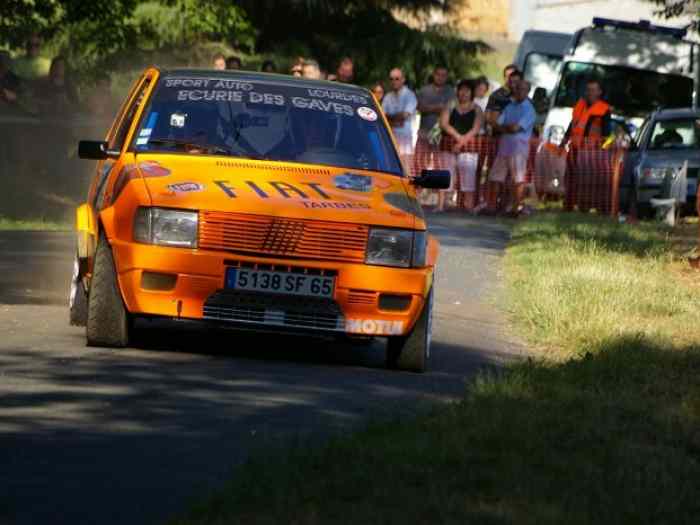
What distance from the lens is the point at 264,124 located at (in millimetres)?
11375

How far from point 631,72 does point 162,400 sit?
24277 mm

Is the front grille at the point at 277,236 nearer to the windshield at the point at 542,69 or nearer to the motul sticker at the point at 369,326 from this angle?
the motul sticker at the point at 369,326

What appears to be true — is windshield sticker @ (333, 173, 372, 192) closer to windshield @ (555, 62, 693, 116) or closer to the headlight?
the headlight

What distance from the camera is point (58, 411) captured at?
27.2ft

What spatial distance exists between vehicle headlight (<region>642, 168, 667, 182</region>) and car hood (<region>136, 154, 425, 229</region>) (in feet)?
51.6

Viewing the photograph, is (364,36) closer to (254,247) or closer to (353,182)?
(353,182)

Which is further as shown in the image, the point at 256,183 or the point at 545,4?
the point at 545,4

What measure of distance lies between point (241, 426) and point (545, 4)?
168 ft

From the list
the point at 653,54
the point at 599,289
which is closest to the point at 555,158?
the point at 653,54

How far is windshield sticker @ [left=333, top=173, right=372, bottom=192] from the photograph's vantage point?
35.3 ft

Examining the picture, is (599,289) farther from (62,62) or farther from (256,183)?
(62,62)

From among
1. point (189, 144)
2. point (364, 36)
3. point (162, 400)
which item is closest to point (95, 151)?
point (189, 144)

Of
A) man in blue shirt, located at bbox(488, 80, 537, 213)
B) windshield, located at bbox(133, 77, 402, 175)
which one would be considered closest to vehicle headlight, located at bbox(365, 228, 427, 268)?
windshield, located at bbox(133, 77, 402, 175)

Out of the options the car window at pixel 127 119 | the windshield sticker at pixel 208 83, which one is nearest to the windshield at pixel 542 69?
the car window at pixel 127 119
